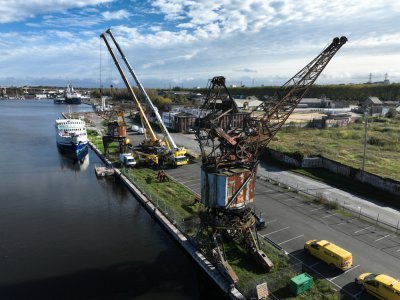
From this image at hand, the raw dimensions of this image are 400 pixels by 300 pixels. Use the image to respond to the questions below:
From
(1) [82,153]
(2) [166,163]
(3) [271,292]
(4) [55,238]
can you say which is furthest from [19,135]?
(3) [271,292]

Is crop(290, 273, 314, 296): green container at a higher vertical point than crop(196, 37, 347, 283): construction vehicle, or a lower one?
lower

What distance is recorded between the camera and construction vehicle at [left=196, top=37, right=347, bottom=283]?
89.3 ft

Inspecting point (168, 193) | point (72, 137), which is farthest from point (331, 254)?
point (72, 137)

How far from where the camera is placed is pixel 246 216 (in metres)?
29.3

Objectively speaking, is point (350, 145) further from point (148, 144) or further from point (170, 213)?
point (170, 213)

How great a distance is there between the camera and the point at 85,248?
1288 inches

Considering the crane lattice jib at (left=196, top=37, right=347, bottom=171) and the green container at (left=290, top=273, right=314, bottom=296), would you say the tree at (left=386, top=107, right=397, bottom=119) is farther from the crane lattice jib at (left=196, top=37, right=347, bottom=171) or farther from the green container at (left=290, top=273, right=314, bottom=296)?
the green container at (left=290, top=273, right=314, bottom=296)

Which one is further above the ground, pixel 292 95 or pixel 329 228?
pixel 292 95

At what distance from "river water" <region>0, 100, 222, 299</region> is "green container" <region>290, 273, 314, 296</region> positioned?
20.4 ft

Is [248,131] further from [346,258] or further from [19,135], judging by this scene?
[19,135]

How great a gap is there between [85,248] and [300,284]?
70.5ft

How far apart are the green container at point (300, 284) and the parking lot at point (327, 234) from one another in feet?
8.57

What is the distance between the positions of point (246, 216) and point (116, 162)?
132ft

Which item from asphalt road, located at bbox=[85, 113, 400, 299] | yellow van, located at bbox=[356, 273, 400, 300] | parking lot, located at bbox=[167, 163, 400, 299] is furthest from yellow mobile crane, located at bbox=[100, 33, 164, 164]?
yellow van, located at bbox=[356, 273, 400, 300]
